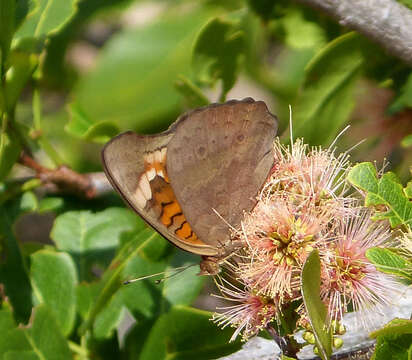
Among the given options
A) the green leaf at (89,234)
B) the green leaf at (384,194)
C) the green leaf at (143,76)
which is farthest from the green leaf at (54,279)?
the green leaf at (384,194)

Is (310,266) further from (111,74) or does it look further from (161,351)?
(111,74)

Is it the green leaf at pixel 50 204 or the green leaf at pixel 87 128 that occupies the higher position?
the green leaf at pixel 87 128

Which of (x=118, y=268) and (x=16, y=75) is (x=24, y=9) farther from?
(x=118, y=268)

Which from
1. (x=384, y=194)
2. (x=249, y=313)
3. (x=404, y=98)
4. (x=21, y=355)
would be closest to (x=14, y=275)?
(x=21, y=355)

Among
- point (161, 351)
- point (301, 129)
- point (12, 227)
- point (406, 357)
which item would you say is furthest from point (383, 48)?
point (12, 227)

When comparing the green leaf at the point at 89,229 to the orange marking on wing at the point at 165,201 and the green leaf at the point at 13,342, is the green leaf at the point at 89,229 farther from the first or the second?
the green leaf at the point at 13,342
